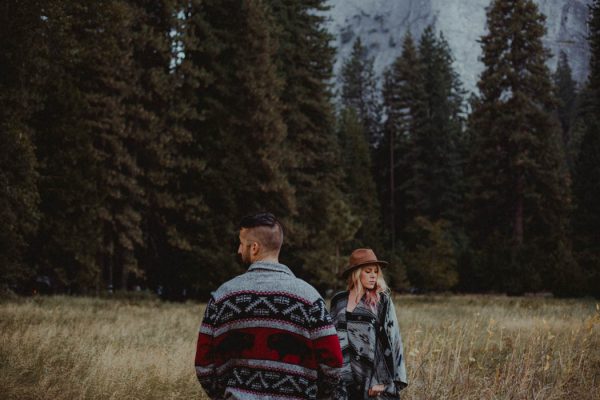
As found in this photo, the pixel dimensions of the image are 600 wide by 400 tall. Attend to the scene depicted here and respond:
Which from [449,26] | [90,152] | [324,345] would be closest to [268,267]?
[324,345]

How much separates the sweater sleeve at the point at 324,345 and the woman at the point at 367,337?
1370mm

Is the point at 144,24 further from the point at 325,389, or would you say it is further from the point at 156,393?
the point at 325,389

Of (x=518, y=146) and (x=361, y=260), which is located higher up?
(x=518, y=146)

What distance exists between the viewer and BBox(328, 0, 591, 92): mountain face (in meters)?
115

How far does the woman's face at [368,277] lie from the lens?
4.74 m

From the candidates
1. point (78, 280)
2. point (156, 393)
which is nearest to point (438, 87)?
point (78, 280)

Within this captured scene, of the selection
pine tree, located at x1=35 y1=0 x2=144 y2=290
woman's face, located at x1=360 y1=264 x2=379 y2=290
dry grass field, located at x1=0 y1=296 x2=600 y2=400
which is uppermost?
pine tree, located at x1=35 y1=0 x2=144 y2=290

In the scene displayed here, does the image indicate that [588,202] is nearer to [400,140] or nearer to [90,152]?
[400,140]

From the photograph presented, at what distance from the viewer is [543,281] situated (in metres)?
32.4

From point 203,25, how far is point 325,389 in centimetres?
2370

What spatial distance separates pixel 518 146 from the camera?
122ft

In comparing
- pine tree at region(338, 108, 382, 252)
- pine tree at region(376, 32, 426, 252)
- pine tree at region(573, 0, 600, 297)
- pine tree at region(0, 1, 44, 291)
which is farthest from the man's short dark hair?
pine tree at region(376, 32, 426, 252)

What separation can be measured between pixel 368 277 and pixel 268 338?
1842mm

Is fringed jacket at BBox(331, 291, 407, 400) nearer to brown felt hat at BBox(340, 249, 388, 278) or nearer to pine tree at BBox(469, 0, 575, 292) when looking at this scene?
brown felt hat at BBox(340, 249, 388, 278)
